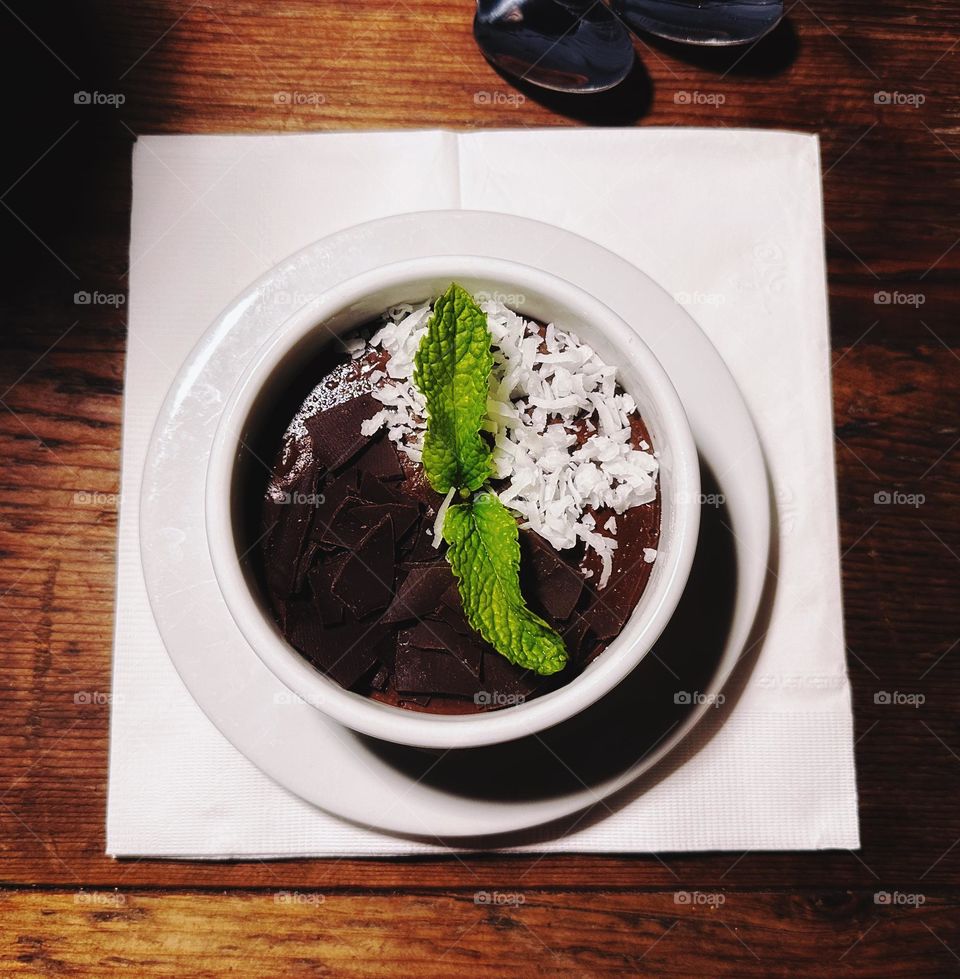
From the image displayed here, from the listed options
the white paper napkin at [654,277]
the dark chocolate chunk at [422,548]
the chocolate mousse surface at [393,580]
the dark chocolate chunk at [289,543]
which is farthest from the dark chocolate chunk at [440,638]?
the white paper napkin at [654,277]

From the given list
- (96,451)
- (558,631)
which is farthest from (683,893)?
(96,451)

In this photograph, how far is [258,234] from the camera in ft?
5.83

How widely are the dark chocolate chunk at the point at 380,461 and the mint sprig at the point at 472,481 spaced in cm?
7

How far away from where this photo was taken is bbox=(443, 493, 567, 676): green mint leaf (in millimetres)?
1273

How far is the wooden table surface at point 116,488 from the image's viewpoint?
1.75m

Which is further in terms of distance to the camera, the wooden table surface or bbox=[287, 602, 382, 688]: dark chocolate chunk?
the wooden table surface

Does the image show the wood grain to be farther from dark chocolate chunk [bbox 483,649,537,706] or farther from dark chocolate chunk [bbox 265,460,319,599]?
dark chocolate chunk [bbox 265,460,319,599]

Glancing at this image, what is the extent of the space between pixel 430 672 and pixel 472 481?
317 mm

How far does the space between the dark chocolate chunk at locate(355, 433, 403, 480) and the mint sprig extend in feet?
0.25

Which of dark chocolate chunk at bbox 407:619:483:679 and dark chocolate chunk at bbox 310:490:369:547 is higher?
dark chocolate chunk at bbox 310:490:369:547

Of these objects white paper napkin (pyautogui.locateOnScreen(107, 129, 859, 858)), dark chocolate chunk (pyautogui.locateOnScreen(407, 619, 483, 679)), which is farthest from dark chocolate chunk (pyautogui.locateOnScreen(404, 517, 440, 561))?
white paper napkin (pyautogui.locateOnScreen(107, 129, 859, 858))

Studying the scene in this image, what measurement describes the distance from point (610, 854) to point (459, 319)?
115 cm

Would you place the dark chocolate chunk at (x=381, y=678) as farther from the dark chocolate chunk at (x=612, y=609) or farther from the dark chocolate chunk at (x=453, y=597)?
the dark chocolate chunk at (x=612, y=609)

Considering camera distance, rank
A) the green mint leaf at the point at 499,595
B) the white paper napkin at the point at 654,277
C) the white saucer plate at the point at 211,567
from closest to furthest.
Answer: the green mint leaf at the point at 499,595 → the white saucer plate at the point at 211,567 → the white paper napkin at the point at 654,277
